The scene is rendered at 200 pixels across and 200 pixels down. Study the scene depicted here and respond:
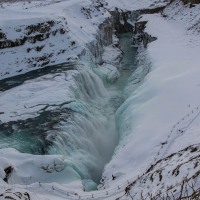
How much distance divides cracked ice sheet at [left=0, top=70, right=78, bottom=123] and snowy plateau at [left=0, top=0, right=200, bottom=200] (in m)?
0.05

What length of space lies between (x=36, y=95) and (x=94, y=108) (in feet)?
10.2

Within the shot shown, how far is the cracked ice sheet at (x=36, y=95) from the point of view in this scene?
53.0 ft

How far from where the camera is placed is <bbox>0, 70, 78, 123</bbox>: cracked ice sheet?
16.1 metres

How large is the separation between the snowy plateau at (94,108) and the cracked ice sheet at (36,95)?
0.05m

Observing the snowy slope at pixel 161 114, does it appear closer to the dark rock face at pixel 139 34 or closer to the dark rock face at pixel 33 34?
the dark rock face at pixel 33 34

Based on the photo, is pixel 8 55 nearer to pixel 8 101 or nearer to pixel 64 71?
pixel 64 71

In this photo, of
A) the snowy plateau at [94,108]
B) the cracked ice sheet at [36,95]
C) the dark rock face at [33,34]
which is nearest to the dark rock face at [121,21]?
the snowy plateau at [94,108]

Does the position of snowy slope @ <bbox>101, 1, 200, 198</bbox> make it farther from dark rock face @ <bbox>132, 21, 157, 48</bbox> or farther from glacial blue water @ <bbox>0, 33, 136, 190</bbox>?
dark rock face @ <bbox>132, 21, 157, 48</bbox>

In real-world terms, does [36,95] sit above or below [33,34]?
below

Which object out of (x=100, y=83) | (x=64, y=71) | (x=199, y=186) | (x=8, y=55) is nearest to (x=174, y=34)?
(x=100, y=83)

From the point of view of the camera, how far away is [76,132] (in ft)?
49.3

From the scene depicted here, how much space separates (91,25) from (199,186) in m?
22.6

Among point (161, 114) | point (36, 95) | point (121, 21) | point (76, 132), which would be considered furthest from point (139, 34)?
point (161, 114)

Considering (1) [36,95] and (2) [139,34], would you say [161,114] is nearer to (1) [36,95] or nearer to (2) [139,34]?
(1) [36,95]
